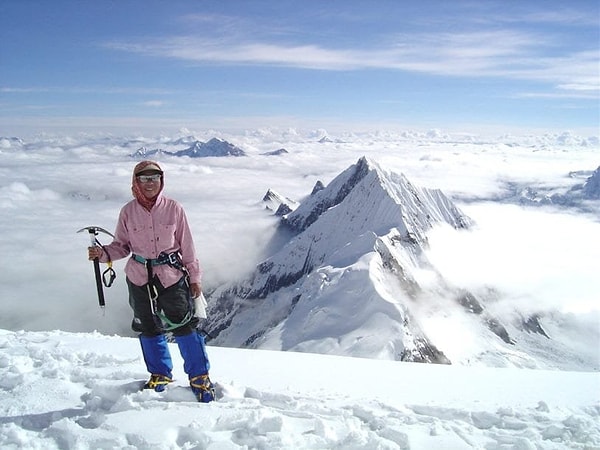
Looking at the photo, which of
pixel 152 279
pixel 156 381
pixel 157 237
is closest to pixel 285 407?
pixel 156 381

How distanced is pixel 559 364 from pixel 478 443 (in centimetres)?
18530

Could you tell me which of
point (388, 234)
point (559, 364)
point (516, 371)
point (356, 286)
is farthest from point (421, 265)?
point (516, 371)

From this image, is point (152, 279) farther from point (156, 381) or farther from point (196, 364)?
point (156, 381)

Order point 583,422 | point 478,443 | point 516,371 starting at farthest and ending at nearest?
point 516,371
point 583,422
point 478,443

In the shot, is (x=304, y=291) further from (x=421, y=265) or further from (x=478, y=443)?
(x=478, y=443)

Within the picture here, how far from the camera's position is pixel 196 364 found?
6.62m

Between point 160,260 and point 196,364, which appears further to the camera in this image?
point 196,364

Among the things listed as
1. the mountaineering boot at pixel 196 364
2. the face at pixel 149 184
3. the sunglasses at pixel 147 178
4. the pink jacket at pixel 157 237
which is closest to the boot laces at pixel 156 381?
the mountaineering boot at pixel 196 364

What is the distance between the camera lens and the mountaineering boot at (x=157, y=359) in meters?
6.81

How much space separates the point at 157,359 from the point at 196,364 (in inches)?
28.1

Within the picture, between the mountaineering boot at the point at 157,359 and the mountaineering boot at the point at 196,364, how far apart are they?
15.8 inches

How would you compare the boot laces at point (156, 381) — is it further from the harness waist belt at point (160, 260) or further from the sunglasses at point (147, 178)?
the sunglasses at point (147, 178)

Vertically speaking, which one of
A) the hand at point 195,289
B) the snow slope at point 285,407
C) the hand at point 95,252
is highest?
the hand at point 95,252

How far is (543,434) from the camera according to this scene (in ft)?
19.3
